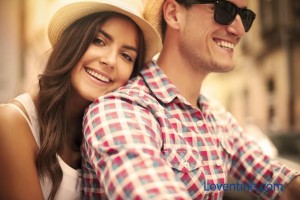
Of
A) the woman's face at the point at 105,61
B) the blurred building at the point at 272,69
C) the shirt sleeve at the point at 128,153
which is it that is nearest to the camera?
the shirt sleeve at the point at 128,153

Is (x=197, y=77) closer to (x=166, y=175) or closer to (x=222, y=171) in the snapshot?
(x=222, y=171)

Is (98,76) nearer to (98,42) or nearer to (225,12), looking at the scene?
(98,42)

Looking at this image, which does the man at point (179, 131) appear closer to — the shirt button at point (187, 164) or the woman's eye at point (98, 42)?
the shirt button at point (187, 164)

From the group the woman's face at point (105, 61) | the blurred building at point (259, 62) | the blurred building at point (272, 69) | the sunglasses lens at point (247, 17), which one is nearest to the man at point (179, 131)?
the sunglasses lens at point (247, 17)

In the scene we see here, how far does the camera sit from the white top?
68.2 inches

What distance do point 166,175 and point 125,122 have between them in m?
0.28

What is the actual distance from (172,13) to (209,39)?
0.29m

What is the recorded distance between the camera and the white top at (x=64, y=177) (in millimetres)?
1731

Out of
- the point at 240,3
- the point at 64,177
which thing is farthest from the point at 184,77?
the point at 64,177

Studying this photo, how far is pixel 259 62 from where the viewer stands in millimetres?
12883

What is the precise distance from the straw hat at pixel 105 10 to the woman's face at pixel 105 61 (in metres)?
0.07

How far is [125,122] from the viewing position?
143 cm

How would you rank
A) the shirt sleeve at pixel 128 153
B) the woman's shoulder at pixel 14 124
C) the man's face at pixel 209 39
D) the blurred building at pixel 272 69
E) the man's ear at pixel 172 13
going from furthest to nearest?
1. the blurred building at pixel 272 69
2. the man's ear at pixel 172 13
3. the man's face at pixel 209 39
4. the woman's shoulder at pixel 14 124
5. the shirt sleeve at pixel 128 153

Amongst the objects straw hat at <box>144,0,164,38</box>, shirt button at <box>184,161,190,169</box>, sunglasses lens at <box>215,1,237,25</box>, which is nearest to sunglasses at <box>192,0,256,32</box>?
sunglasses lens at <box>215,1,237,25</box>
